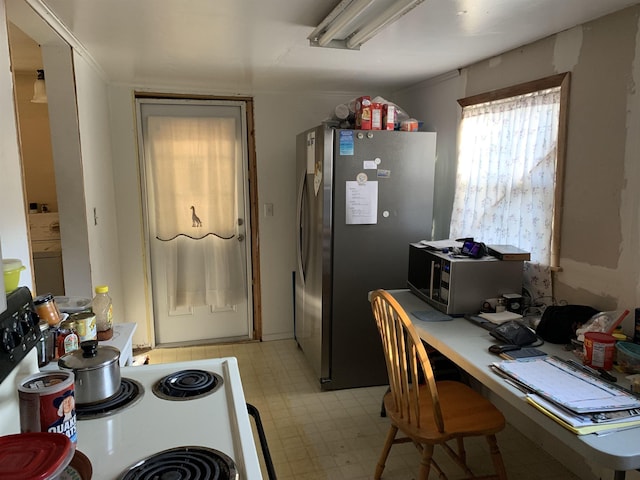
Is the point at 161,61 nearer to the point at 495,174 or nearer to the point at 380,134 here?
the point at 380,134

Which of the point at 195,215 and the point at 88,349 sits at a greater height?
the point at 195,215

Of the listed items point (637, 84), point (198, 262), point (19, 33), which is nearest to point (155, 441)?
point (637, 84)

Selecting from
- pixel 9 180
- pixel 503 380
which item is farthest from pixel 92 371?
pixel 503 380

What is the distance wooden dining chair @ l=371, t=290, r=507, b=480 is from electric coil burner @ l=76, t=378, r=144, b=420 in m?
0.98

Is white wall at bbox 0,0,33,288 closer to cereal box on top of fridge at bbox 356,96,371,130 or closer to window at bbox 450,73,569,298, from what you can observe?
cereal box on top of fridge at bbox 356,96,371,130

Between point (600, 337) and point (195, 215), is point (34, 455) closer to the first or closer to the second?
point (600, 337)

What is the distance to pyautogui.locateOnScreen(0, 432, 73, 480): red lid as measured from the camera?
0.77 meters

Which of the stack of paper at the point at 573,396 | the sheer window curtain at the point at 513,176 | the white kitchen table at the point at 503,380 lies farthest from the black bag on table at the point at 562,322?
the sheer window curtain at the point at 513,176

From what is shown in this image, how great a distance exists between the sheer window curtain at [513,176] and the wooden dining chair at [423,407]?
0.81 metres

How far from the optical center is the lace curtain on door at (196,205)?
370cm

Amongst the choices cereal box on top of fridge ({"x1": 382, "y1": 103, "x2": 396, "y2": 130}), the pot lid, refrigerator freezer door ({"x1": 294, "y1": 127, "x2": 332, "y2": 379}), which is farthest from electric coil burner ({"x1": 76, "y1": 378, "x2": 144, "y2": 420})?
Result: cereal box on top of fridge ({"x1": 382, "y1": 103, "x2": 396, "y2": 130})

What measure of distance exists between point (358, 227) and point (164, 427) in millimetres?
2036

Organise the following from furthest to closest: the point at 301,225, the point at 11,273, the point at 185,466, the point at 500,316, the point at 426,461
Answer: the point at 301,225, the point at 500,316, the point at 426,461, the point at 11,273, the point at 185,466

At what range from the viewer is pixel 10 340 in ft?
3.37
